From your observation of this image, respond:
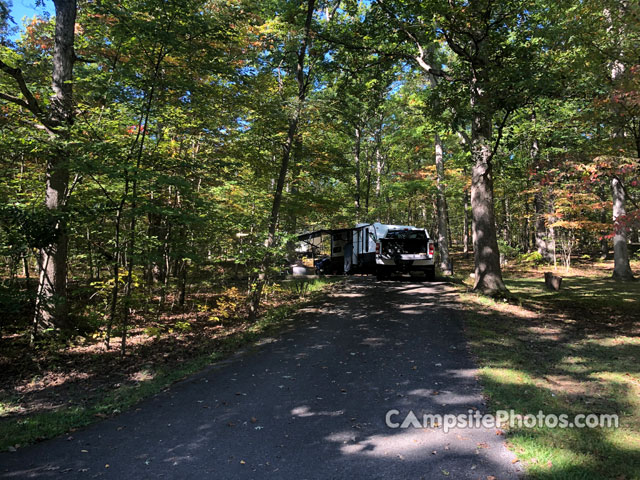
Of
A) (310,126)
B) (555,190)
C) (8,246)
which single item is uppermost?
(310,126)

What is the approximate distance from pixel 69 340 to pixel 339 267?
13366 millimetres

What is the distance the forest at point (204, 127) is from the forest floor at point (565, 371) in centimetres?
205

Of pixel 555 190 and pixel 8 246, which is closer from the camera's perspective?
pixel 8 246

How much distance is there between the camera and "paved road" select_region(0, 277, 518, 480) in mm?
2963

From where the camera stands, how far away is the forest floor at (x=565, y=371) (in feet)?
9.53

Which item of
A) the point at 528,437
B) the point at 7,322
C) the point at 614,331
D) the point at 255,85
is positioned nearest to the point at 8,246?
the point at 7,322

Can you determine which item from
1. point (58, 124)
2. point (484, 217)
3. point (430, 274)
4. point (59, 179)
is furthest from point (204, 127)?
point (430, 274)

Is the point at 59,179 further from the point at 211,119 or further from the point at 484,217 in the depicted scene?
the point at 484,217

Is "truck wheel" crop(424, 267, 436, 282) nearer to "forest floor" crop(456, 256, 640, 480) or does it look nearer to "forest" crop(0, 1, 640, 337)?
"forest floor" crop(456, 256, 640, 480)

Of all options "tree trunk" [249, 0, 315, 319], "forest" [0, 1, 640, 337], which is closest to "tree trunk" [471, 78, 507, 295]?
"forest" [0, 1, 640, 337]

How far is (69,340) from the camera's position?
7.46m

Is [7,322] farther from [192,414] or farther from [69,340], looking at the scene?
[192,414]

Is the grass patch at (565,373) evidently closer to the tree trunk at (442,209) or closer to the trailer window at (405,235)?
the trailer window at (405,235)

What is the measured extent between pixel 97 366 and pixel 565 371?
7.99 metres
